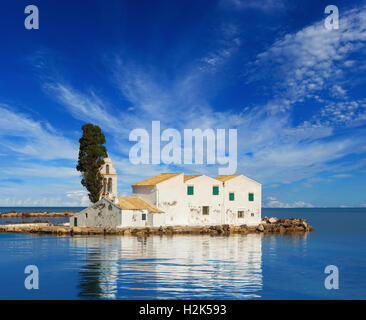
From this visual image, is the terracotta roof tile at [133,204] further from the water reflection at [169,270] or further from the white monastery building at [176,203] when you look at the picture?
the water reflection at [169,270]

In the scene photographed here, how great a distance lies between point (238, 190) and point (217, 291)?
117 ft

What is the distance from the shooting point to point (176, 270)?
22.7 metres

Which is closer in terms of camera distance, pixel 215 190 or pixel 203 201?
pixel 203 201

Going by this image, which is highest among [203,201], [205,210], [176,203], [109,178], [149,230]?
[109,178]

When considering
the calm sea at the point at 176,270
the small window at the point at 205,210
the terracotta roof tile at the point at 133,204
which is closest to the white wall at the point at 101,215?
the terracotta roof tile at the point at 133,204

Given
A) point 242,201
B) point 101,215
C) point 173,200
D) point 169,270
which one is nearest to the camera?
point 169,270

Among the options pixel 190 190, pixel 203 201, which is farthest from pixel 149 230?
pixel 203 201

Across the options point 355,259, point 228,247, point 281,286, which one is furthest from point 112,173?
point 281,286

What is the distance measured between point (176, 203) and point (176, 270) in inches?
1028

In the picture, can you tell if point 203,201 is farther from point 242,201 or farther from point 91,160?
point 91,160

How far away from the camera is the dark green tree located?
4984 centimetres

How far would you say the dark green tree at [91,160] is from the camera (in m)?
49.8
